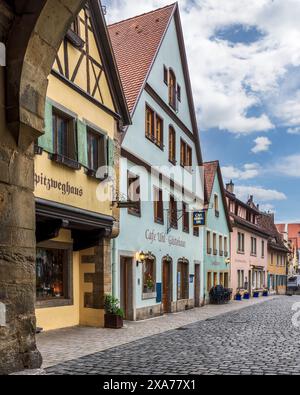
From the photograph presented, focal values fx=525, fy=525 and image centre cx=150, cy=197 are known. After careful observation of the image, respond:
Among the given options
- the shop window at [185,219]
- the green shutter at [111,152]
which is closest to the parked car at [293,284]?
the shop window at [185,219]

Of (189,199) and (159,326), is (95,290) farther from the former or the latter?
(189,199)

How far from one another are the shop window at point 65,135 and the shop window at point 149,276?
6.60m

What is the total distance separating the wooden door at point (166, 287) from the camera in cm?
2020

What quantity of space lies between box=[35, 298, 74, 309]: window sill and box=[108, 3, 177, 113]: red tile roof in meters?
6.34

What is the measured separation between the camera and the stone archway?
6125mm

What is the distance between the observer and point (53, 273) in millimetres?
13047

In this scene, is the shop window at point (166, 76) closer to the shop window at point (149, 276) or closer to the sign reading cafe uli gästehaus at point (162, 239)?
the sign reading cafe uli gästehaus at point (162, 239)

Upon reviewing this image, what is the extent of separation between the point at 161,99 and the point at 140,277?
686 centimetres

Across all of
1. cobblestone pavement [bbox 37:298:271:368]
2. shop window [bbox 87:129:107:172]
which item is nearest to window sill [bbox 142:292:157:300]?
cobblestone pavement [bbox 37:298:271:368]

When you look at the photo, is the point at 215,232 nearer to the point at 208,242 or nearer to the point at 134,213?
the point at 208,242

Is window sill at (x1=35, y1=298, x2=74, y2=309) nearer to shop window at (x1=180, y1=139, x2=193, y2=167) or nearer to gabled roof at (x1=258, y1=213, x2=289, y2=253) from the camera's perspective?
shop window at (x1=180, y1=139, x2=193, y2=167)

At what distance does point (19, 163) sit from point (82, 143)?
6.29 metres

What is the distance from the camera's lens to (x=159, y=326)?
14742 millimetres

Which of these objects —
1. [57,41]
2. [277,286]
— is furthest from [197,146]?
[277,286]
